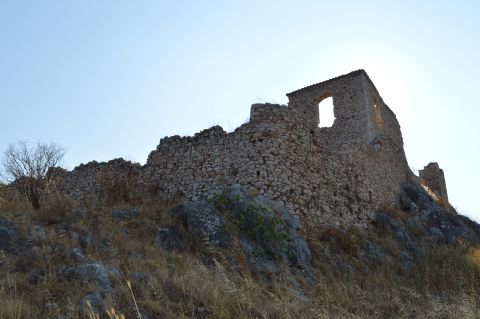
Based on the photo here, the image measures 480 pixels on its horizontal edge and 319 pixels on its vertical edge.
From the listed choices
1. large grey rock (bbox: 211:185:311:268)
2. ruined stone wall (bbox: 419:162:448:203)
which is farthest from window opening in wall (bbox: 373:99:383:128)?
large grey rock (bbox: 211:185:311:268)

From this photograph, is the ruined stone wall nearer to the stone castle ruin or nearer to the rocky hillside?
the stone castle ruin

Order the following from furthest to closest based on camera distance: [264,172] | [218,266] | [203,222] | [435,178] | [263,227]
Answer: [435,178], [264,172], [263,227], [203,222], [218,266]

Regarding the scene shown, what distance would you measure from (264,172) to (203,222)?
2.74m

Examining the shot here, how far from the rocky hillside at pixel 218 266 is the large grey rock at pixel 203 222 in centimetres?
3

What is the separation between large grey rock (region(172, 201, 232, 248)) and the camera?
927 centimetres

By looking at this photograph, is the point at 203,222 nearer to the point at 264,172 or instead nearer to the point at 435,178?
the point at 264,172

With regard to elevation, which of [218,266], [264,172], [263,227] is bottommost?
[218,266]

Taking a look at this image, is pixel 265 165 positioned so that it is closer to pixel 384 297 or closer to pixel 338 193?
pixel 338 193

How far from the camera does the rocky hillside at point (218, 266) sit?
6.09 meters

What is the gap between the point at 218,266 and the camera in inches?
274

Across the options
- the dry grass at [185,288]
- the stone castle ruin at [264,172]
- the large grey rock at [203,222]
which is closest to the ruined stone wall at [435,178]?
the stone castle ruin at [264,172]

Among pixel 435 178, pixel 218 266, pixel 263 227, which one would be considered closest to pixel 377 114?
pixel 435 178

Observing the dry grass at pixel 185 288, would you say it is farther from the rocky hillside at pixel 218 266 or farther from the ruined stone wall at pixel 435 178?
the ruined stone wall at pixel 435 178

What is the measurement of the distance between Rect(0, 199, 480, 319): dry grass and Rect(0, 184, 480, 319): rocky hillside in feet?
0.07
